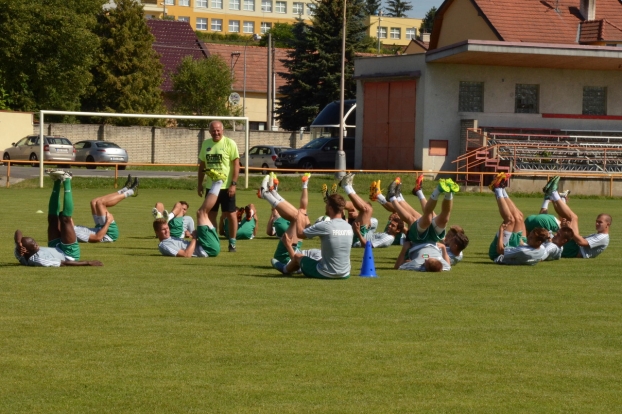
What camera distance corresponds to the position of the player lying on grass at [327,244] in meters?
12.4

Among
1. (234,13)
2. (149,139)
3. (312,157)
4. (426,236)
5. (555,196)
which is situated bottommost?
(426,236)

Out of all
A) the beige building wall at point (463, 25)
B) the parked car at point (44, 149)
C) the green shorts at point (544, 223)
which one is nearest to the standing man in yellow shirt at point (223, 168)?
the green shorts at point (544, 223)

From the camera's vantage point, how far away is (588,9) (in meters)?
55.8

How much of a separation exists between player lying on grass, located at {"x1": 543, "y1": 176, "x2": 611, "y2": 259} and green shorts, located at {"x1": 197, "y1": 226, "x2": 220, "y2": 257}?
17.4 feet

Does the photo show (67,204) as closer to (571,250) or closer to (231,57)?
(571,250)

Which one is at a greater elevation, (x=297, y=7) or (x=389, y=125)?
(x=297, y=7)

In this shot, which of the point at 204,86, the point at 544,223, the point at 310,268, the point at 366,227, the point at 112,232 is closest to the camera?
the point at 310,268

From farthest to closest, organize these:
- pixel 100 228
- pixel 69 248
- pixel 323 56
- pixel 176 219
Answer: pixel 323 56 → pixel 100 228 → pixel 176 219 → pixel 69 248

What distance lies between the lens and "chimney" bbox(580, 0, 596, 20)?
55.7 metres

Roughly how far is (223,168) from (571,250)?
19.1 feet

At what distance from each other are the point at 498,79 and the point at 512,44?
3187 mm

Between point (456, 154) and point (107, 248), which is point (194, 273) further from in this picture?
point (456, 154)

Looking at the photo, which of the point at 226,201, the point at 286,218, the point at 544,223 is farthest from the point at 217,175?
the point at 544,223

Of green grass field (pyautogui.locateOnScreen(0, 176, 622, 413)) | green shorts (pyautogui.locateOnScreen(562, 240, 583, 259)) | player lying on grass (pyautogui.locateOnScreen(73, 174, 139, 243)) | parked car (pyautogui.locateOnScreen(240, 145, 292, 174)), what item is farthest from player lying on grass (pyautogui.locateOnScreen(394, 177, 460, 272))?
parked car (pyautogui.locateOnScreen(240, 145, 292, 174))
